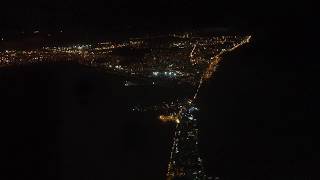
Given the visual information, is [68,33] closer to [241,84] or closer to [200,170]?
[241,84]

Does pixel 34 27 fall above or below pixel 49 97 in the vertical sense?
above

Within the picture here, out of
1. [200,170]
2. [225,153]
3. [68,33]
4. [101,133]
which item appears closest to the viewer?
[200,170]

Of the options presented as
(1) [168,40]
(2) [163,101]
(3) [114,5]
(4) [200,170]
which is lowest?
(4) [200,170]

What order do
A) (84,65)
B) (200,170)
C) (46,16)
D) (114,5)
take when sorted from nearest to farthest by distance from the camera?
(200,170)
(84,65)
(46,16)
(114,5)

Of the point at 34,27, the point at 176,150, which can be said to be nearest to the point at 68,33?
the point at 34,27

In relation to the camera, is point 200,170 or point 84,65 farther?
point 84,65

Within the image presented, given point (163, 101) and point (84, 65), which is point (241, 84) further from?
point (84, 65)

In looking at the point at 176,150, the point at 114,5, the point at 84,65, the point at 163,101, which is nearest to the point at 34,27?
the point at 114,5
